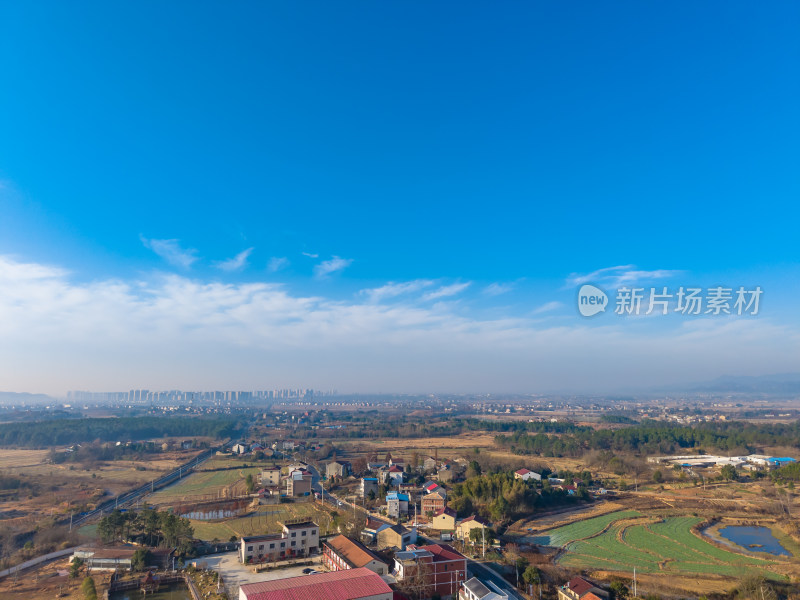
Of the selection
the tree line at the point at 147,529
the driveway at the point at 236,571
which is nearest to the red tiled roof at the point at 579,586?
the driveway at the point at 236,571

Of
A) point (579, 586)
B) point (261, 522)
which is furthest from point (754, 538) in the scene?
point (261, 522)

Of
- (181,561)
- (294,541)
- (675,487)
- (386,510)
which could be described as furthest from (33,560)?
(675,487)

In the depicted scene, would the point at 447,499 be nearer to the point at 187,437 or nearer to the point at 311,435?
the point at 311,435

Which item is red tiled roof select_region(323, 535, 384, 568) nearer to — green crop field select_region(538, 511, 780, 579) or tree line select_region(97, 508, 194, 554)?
tree line select_region(97, 508, 194, 554)

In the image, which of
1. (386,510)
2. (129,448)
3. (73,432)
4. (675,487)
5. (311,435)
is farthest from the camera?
(311,435)

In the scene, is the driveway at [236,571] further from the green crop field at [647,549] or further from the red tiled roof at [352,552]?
the green crop field at [647,549]

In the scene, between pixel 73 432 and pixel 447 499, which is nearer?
pixel 447 499

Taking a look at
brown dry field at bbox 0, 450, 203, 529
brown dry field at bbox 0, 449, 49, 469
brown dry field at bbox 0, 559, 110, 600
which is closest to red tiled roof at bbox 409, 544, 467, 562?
brown dry field at bbox 0, 559, 110, 600

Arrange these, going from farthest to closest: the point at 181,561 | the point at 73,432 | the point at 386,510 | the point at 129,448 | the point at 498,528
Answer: the point at 73,432 → the point at 129,448 → the point at 386,510 → the point at 498,528 → the point at 181,561
